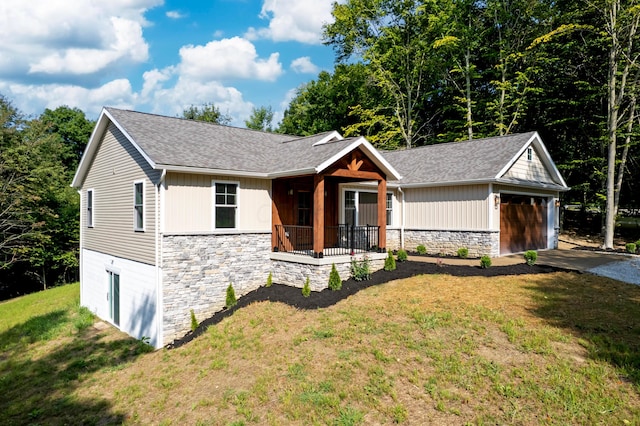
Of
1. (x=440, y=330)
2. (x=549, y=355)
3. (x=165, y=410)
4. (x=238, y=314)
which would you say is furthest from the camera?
(x=238, y=314)

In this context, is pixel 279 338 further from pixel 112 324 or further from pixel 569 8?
pixel 569 8

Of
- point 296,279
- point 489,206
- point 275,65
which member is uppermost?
point 275,65

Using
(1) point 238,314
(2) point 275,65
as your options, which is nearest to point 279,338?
(1) point 238,314

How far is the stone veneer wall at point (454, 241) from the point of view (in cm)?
1543

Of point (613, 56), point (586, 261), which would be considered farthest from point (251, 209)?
point (613, 56)

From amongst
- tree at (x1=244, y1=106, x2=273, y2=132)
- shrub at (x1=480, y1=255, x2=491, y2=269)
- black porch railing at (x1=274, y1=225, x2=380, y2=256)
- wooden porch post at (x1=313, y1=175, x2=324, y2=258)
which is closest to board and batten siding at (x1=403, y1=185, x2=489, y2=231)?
shrub at (x1=480, y1=255, x2=491, y2=269)

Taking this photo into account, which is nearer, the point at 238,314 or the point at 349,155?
the point at 238,314

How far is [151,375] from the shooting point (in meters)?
9.44

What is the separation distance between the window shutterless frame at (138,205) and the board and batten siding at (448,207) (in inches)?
462

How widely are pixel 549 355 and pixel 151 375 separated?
8.93m

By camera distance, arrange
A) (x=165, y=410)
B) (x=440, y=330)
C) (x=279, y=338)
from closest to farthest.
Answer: (x=165, y=410), (x=440, y=330), (x=279, y=338)

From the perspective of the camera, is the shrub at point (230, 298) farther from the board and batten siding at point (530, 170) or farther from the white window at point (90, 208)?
the board and batten siding at point (530, 170)

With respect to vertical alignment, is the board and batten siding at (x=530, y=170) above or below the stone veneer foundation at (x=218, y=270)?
above

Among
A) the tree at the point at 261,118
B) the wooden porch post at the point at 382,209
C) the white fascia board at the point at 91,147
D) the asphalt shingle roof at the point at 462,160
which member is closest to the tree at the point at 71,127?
the tree at the point at 261,118
